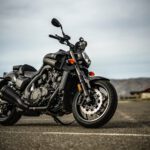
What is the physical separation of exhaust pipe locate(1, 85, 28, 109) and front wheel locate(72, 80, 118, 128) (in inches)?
46.0

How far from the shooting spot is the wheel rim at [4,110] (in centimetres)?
637

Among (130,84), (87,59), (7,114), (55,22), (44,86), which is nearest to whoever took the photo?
(87,59)

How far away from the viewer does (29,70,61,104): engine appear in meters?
5.66

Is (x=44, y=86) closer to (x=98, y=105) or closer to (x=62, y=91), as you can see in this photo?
(x=62, y=91)

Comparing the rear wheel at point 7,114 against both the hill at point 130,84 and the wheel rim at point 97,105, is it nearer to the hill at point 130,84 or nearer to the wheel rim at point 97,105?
the wheel rim at point 97,105

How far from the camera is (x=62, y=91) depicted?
18.0 ft

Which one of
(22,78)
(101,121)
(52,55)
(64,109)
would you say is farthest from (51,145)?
(22,78)

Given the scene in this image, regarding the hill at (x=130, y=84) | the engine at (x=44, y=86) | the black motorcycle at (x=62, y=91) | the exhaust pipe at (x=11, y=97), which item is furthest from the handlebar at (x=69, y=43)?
the hill at (x=130, y=84)

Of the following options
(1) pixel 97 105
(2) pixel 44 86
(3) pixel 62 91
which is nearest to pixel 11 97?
(2) pixel 44 86

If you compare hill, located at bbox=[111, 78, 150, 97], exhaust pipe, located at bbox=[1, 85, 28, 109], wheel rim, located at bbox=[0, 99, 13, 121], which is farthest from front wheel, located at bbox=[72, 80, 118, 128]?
hill, located at bbox=[111, 78, 150, 97]

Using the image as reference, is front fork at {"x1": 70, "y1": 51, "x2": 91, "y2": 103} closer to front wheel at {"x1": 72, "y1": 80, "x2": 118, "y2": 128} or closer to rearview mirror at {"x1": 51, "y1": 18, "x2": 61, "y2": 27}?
front wheel at {"x1": 72, "y1": 80, "x2": 118, "y2": 128}

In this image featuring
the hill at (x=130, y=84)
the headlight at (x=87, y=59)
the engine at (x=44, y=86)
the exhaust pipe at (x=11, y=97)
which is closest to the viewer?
the headlight at (x=87, y=59)

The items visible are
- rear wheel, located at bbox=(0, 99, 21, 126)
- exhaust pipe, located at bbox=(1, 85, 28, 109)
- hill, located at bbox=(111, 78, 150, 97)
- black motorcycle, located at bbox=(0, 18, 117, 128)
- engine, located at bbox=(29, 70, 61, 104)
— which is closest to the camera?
black motorcycle, located at bbox=(0, 18, 117, 128)

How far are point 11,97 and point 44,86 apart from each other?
836 mm
